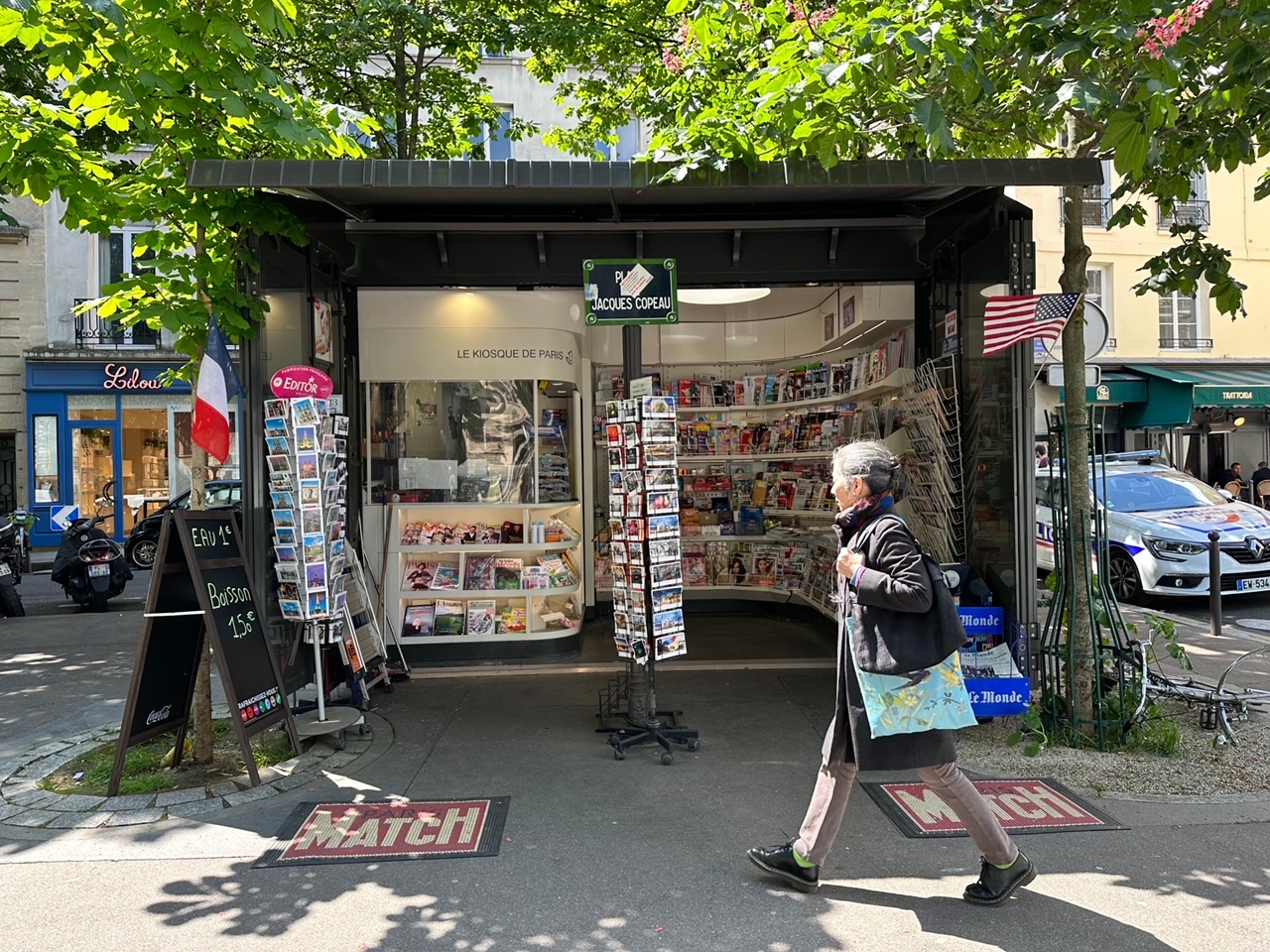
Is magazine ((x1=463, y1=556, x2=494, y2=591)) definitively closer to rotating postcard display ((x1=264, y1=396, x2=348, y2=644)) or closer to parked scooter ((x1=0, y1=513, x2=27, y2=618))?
rotating postcard display ((x1=264, y1=396, x2=348, y2=644))

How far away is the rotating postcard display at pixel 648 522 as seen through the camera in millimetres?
5488

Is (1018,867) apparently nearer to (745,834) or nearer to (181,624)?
(745,834)

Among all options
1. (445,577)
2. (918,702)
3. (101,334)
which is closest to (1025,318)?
(918,702)

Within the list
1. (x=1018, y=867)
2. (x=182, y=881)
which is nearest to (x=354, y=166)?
(x=182, y=881)

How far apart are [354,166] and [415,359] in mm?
2873

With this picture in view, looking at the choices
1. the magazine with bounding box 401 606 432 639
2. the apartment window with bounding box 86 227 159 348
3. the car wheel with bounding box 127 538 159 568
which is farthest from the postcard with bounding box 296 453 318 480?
the apartment window with bounding box 86 227 159 348

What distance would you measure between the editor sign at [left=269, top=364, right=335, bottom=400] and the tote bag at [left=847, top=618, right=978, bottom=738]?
392 centimetres

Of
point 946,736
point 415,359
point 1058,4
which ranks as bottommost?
point 946,736

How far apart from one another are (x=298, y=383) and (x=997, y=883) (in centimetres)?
464

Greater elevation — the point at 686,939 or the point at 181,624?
the point at 181,624

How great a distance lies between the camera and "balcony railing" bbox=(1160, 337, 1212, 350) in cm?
2075

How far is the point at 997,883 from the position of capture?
3.55 metres

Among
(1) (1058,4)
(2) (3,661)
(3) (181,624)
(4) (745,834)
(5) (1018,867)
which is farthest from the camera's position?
(2) (3,661)

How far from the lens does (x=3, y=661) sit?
336 inches
